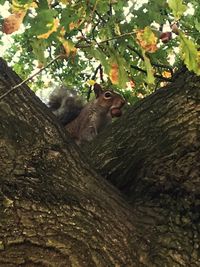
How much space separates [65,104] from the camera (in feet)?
16.2

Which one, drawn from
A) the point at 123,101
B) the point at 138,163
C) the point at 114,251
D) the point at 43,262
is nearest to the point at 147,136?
the point at 138,163

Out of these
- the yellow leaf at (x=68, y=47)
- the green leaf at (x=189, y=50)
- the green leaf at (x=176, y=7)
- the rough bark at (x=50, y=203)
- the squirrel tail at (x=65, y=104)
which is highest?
the squirrel tail at (x=65, y=104)

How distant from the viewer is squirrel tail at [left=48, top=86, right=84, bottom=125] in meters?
4.87

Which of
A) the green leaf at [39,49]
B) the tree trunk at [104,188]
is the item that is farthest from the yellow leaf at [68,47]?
the tree trunk at [104,188]

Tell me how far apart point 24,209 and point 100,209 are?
36 cm

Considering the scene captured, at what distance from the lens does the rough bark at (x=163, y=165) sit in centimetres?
214

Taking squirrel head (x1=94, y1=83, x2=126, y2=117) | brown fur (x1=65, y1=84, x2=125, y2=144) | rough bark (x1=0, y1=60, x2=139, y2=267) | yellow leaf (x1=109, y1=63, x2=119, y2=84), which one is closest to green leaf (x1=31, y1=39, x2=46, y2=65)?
yellow leaf (x1=109, y1=63, x2=119, y2=84)

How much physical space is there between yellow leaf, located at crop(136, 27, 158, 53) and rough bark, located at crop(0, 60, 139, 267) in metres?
0.70

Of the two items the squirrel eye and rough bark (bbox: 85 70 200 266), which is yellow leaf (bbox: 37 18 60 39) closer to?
rough bark (bbox: 85 70 200 266)

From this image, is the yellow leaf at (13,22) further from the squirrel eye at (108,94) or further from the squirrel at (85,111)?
the squirrel eye at (108,94)

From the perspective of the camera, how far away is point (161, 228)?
218 centimetres

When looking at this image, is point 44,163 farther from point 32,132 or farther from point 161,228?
point 161,228

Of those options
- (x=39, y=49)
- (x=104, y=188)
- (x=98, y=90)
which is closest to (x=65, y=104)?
(x=98, y=90)

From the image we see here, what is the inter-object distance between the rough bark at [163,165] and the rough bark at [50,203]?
0.47ft
